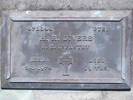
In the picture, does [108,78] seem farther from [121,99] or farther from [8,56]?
[8,56]

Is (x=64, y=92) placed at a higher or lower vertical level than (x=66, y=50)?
lower

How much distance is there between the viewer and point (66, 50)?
391cm

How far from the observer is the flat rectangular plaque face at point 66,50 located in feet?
12.6

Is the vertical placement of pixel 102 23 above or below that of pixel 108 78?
above

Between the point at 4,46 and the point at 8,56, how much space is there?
0.39ft

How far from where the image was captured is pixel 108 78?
12.6 feet

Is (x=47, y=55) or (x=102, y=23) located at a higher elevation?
(x=102, y=23)

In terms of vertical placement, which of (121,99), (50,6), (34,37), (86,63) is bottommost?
(121,99)

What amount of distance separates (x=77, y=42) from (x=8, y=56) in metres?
0.74

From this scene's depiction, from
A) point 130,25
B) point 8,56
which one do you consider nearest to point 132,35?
point 130,25

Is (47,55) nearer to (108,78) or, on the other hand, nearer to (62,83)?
(62,83)

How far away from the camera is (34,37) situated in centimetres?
394

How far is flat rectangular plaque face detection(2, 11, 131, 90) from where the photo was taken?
12.6 ft

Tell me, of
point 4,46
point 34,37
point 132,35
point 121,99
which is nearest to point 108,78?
point 121,99
